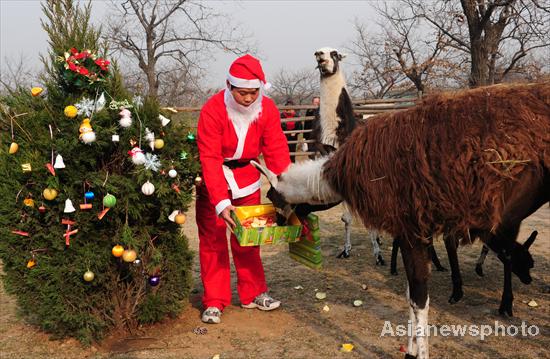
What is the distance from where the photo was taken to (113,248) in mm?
3613

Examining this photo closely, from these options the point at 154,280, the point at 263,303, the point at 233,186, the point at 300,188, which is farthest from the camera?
the point at 263,303

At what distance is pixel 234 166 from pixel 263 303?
134cm

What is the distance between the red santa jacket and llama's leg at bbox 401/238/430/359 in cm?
144

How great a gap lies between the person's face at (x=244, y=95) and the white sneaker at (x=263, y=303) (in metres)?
1.85

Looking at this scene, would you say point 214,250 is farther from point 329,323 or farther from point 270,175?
point 329,323

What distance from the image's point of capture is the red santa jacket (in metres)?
3.92

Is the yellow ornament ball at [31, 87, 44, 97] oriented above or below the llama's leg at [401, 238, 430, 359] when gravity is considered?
above

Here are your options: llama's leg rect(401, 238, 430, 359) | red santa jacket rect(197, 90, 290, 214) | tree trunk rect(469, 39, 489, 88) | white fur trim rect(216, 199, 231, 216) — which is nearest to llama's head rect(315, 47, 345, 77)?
red santa jacket rect(197, 90, 290, 214)

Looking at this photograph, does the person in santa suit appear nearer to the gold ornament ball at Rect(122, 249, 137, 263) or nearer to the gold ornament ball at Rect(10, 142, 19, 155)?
the gold ornament ball at Rect(122, 249, 137, 263)

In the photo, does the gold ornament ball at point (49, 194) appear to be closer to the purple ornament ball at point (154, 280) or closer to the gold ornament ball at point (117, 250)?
the gold ornament ball at point (117, 250)

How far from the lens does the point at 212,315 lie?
4.29m

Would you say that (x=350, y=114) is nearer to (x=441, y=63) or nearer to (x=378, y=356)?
(x=378, y=356)

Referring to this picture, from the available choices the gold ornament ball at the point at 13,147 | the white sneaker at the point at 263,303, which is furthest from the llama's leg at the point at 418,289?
the gold ornament ball at the point at 13,147

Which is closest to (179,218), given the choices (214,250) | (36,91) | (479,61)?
(214,250)
